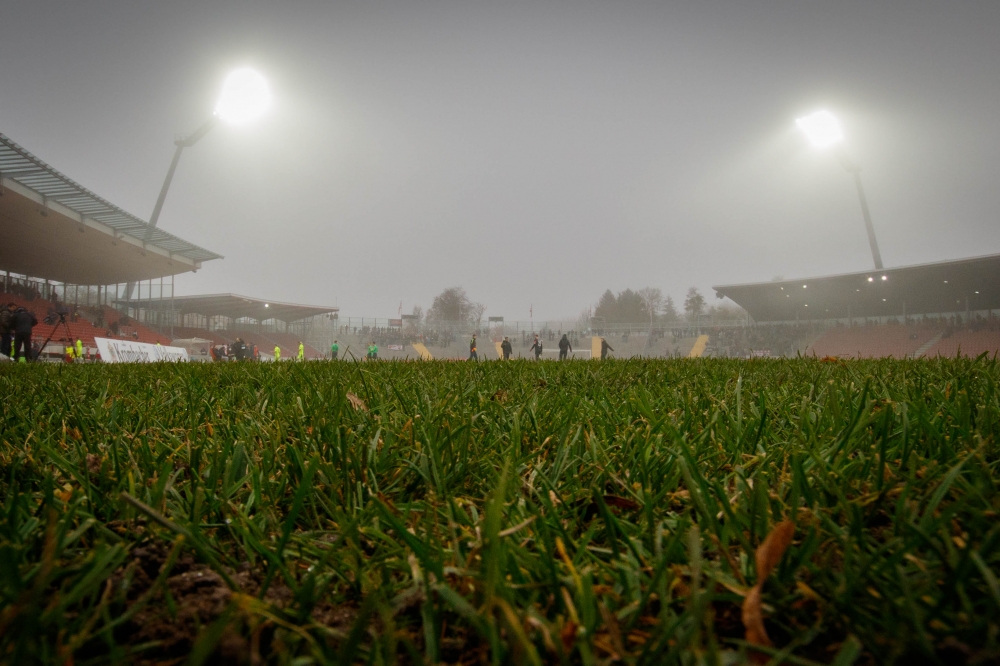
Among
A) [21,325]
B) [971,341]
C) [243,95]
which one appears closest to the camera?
[21,325]

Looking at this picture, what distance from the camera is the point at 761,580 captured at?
603 mm

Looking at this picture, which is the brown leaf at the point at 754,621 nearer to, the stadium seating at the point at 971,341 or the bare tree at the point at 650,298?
the stadium seating at the point at 971,341

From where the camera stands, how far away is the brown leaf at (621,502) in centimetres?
99

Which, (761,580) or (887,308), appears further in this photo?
(887,308)

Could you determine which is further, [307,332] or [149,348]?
[307,332]

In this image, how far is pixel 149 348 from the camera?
1538 cm

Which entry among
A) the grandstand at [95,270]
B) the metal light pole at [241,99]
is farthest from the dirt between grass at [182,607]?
the metal light pole at [241,99]

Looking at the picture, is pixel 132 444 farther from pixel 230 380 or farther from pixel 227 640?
pixel 230 380

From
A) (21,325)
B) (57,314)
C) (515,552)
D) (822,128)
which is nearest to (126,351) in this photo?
(21,325)

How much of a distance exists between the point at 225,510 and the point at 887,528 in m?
1.14

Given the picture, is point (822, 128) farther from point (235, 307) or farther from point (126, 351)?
point (235, 307)

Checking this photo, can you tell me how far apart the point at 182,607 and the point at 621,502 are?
73 cm

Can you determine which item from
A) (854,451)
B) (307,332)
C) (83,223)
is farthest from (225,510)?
(307,332)

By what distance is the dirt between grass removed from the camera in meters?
0.58
